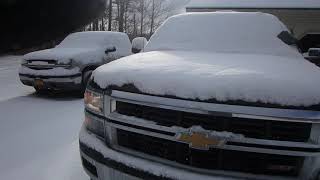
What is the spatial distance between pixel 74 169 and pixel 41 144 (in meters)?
0.87

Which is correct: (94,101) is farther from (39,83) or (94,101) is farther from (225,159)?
(39,83)

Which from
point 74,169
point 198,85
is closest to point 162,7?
point 198,85

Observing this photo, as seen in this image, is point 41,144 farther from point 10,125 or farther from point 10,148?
point 10,125

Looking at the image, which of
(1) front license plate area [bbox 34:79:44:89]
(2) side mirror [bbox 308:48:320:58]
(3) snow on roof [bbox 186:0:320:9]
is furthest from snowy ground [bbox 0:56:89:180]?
(3) snow on roof [bbox 186:0:320:9]

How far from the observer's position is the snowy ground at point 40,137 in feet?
12.0

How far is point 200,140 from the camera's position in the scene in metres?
2.41

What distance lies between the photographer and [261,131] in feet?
7.75

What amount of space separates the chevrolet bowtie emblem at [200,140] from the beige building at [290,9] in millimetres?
12592

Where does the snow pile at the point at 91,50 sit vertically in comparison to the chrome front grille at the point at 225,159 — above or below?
below

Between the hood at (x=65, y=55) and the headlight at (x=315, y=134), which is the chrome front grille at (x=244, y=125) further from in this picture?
the hood at (x=65, y=55)

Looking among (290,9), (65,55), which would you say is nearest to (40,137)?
(65,55)

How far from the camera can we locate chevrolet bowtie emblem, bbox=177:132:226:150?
2.38 meters

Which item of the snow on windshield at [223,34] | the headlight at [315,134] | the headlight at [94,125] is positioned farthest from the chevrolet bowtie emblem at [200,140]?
the snow on windshield at [223,34]

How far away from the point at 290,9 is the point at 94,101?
13668 mm
